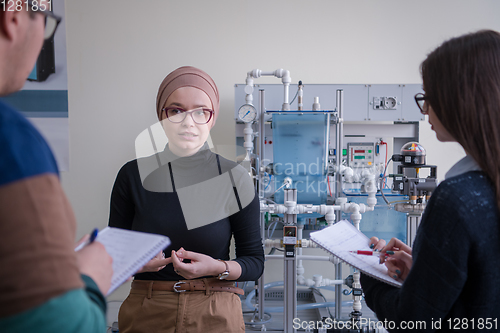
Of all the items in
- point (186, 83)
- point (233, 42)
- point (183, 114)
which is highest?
point (233, 42)

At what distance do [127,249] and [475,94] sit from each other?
0.71 m

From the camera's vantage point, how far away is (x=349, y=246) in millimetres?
941

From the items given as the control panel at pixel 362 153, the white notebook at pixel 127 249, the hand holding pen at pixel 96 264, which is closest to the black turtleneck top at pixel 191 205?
the white notebook at pixel 127 249

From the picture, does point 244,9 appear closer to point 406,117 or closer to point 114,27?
point 114,27

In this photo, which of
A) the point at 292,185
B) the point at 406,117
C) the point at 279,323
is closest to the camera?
the point at 292,185

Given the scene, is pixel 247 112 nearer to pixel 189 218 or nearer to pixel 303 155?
pixel 303 155

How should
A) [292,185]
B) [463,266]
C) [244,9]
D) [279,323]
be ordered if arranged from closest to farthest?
[463,266]
[292,185]
[279,323]
[244,9]

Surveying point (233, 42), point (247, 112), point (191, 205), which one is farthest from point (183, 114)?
point (233, 42)

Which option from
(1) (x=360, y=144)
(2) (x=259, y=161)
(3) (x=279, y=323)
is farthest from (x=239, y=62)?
(3) (x=279, y=323)

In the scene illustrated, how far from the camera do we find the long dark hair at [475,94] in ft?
2.08

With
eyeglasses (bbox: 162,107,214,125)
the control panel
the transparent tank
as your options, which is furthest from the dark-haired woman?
the control panel

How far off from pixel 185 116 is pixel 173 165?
6.7 inches

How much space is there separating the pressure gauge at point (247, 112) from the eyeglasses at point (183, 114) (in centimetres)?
101

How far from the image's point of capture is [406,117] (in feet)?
8.36
